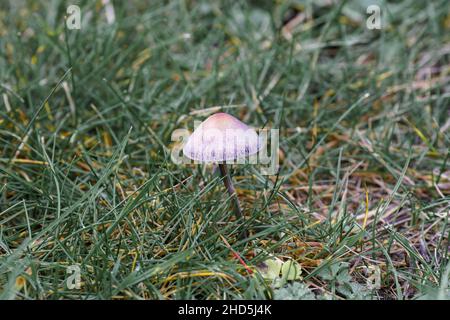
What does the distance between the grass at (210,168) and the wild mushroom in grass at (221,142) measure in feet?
0.61

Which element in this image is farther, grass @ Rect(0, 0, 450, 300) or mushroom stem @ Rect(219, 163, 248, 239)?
mushroom stem @ Rect(219, 163, 248, 239)

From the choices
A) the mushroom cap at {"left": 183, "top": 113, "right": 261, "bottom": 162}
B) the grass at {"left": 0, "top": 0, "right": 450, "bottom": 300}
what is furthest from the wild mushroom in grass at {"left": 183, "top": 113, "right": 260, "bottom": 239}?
the grass at {"left": 0, "top": 0, "right": 450, "bottom": 300}

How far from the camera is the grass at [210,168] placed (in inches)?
69.4

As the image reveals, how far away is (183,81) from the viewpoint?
2.85m

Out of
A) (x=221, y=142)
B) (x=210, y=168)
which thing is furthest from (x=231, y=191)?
(x=210, y=168)

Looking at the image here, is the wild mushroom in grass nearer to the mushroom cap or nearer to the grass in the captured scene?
the mushroom cap

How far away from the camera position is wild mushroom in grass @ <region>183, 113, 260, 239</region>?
1.75 m

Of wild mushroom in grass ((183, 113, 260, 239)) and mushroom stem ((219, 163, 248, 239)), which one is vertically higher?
wild mushroom in grass ((183, 113, 260, 239))

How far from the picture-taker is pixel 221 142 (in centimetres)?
177

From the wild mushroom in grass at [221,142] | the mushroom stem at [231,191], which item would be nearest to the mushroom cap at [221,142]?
the wild mushroom in grass at [221,142]

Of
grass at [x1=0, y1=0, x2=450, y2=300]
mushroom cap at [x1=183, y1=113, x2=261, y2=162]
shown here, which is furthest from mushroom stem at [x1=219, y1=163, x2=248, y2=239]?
mushroom cap at [x1=183, y1=113, x2=261, y2=162]

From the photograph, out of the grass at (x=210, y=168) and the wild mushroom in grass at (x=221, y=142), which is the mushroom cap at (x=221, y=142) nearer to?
the wild mushroom in grass at (x=221, y=142)
